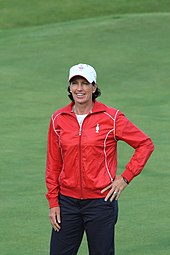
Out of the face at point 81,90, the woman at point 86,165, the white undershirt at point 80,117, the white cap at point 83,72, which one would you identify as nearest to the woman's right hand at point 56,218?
the woman at point 86,165

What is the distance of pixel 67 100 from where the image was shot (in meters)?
15.3

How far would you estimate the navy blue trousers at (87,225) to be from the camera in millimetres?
6633

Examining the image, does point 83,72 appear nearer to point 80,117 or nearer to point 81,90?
point 81,90

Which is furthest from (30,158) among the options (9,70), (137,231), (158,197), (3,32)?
(3,32)

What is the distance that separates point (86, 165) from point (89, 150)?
4.2 inches

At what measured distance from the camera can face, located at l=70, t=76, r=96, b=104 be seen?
21.7 feet

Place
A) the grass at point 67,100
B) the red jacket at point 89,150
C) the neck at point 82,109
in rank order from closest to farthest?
the red jacket at point 89,150
the neck at point 82,109
the grass at point 67,100

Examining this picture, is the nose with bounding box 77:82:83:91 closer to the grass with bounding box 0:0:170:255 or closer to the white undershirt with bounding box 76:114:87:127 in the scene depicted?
the white undershirt with bounding box 76:114:87:127

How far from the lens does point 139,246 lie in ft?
29.1

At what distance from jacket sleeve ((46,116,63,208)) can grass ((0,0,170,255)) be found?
81.8 inches

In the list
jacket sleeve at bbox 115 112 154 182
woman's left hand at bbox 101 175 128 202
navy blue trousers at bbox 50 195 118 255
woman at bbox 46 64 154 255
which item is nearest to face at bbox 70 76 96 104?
woman at bbox 46 64 154 255

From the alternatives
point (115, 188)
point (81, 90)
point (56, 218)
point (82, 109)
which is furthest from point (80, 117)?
point (56, 218)

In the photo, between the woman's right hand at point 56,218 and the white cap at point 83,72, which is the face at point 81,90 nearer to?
the white cap at point 83,72

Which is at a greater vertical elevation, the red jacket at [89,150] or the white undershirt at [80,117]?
the white undershirt at [80,117]
